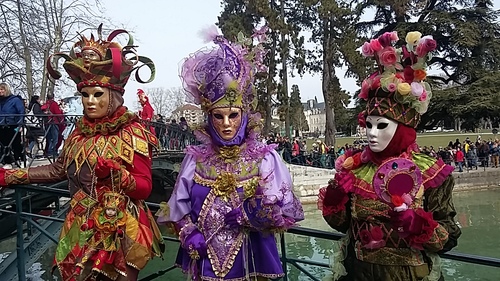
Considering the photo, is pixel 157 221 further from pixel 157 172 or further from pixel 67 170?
pixel 157 172

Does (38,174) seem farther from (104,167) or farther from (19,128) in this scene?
(19,128)

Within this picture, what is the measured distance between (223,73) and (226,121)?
11.8 inches

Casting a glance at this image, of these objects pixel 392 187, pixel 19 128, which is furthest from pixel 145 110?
pixel 19 128

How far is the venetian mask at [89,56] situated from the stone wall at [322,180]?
47.0 ft

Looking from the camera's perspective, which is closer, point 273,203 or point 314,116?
point 273,203

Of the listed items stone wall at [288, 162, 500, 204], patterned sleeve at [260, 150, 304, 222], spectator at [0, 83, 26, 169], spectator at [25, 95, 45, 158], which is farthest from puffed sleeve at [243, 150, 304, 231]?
stone wall at [288, 162, 500, 204]

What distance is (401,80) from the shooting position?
99.7 inches

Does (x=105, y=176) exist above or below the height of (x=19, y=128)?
below

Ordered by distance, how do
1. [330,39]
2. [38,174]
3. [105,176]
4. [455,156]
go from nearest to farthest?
1. [105,176]
2. [38,174]
3. [455,156]
4. [330,39]

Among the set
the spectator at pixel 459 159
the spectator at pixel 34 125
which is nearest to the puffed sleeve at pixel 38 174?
the spectator at pixel 34 125

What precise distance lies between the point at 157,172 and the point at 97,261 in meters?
8.84

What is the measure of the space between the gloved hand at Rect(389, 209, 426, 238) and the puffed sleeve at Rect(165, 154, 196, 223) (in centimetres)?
117

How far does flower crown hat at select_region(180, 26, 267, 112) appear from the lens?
3.00m

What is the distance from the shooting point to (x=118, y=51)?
121 inches
